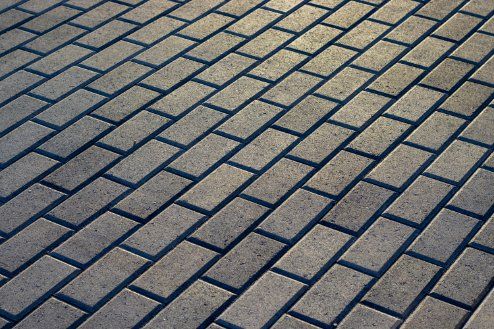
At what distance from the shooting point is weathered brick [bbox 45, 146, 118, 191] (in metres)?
4.62

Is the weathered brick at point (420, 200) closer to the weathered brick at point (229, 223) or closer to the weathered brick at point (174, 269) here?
the weathered brick at point (229, 223)

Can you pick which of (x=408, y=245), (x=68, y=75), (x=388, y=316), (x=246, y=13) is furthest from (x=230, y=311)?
(x=246, y=13)

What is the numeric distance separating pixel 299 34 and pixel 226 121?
4.10ft

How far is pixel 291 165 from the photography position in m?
4.73

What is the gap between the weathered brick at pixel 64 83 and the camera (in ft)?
17.6

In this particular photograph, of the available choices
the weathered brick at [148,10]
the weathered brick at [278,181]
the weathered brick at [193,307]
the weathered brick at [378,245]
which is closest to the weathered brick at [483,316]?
the weathered brick at [378,245]

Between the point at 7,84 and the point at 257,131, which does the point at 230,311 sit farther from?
the point at 7,84

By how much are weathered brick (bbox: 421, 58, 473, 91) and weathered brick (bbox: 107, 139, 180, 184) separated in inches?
71.8

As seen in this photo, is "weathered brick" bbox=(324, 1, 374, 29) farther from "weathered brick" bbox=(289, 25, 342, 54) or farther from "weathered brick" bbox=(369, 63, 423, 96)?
"weathered brick" bbox=(369, 63, 423, 96)

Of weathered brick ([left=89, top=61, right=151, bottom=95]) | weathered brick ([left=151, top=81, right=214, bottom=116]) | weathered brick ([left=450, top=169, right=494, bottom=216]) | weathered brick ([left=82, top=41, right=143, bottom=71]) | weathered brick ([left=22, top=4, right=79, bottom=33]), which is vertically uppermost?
weathered brick ([left=22, top=4, right=79, bottom=33])

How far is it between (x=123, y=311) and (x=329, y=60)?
2.61 meters

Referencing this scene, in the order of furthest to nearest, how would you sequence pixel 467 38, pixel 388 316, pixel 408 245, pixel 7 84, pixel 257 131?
pixel 467 38 → pixel 7 84 → pixel 257 131 → pixel 408 245 → pixel 388 316

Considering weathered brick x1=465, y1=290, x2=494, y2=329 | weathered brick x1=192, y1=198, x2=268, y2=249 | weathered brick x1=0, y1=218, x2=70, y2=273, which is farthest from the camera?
weathered brick x1=192, y1=198, x2=268, y2=249

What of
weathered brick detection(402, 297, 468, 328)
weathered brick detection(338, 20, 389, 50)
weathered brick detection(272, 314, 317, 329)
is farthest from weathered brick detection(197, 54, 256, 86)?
weathered brick detection(402, 297, 468, 328)
